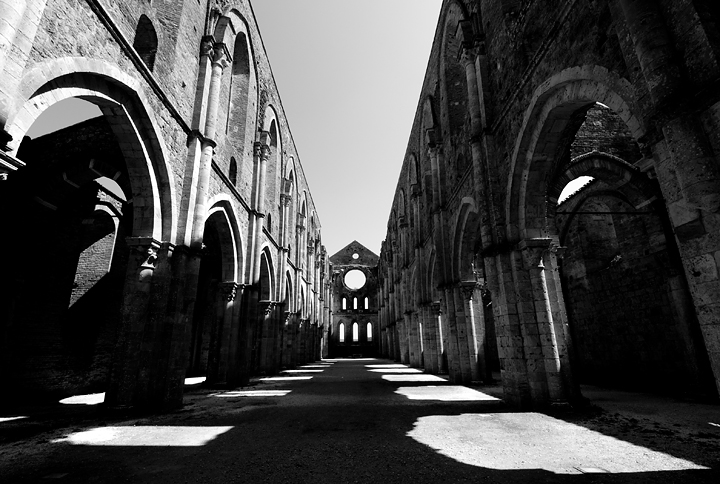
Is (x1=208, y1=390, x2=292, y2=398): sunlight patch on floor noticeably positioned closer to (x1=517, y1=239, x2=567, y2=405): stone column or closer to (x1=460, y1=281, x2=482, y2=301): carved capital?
(x1=517, y1=239, x2=567, y2=405): stone column

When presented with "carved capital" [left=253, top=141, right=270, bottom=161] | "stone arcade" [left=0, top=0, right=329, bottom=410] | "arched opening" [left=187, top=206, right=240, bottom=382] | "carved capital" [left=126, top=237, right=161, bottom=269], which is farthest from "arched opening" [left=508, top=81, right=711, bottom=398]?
"carved capital" [left=253, top=141, right=270, bottom=161]

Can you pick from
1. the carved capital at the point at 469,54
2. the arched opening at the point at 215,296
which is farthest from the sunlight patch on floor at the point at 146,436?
the carved capital at the point at 469,54

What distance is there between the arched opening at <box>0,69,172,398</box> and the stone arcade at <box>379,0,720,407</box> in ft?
27.3

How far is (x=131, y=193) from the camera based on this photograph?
9.95 metres

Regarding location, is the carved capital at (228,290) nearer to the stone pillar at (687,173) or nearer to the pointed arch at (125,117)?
the pointed arch at (125,117)

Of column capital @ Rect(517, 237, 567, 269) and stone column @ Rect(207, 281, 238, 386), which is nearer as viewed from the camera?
column capital @ Rect(517, 237, 567, 269)

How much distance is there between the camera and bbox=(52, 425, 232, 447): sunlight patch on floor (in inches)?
198

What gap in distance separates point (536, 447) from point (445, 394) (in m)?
5.80

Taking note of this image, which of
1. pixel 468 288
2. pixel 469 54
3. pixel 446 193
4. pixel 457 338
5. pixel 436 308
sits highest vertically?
pixel 469 54

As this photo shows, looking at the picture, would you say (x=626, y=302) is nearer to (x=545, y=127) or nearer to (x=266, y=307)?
(x=545, y=127)

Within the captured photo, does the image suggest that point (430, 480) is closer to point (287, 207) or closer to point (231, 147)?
point (231, 147)

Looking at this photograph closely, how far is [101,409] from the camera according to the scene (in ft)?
22.8

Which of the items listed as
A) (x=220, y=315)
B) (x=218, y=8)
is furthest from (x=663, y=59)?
(x=220, y=315)

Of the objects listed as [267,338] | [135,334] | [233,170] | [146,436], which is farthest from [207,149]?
[267,338]
